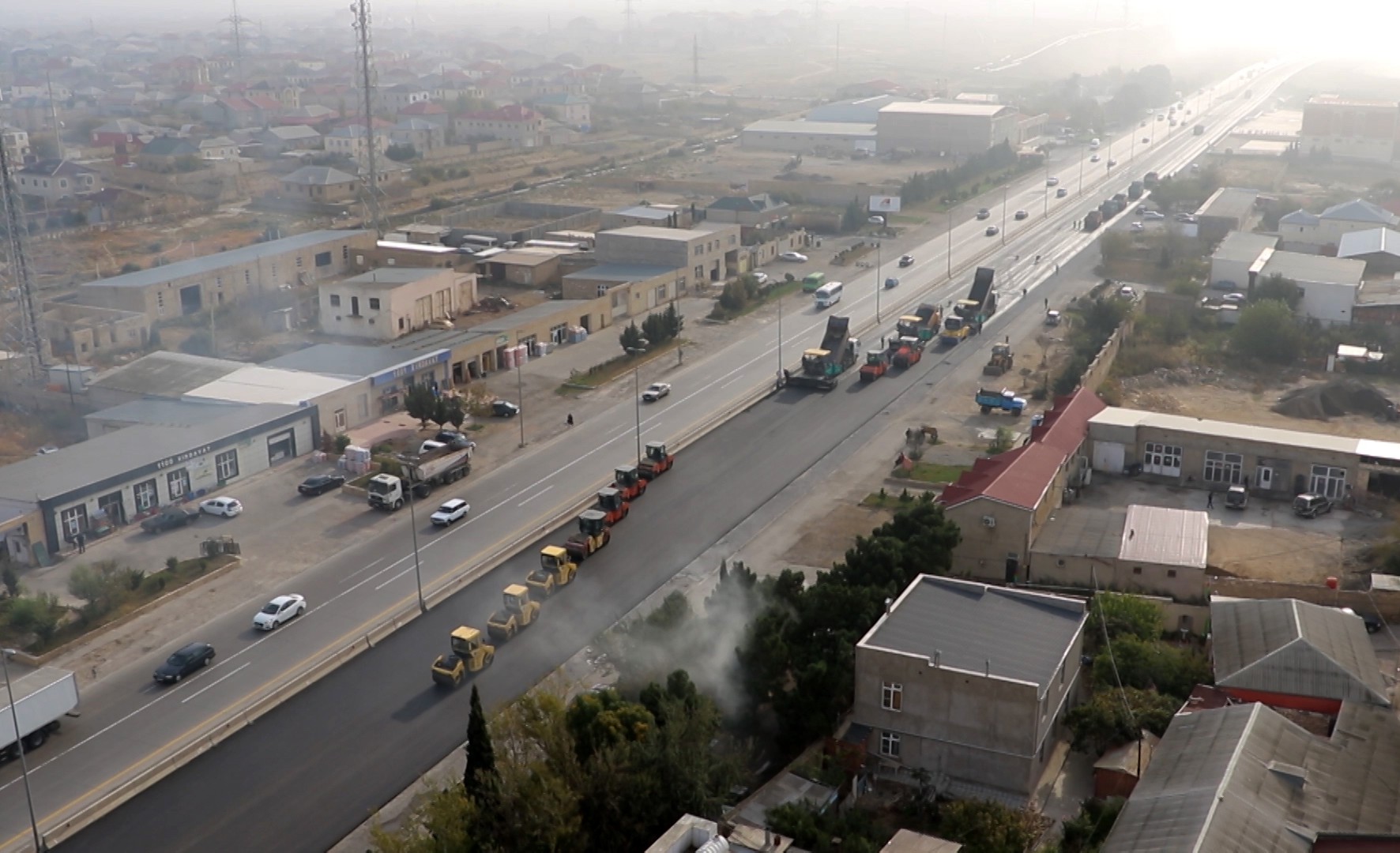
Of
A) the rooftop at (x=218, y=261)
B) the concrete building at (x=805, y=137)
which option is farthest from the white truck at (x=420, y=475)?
the concrete building at (x=805, y=137)

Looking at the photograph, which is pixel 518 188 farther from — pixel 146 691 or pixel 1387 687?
pixel 1387 687

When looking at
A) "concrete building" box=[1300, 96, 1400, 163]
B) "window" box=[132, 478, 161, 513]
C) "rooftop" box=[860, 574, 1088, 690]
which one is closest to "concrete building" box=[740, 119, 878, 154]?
"concrete building" box=[1300, 96, 1400, 163]

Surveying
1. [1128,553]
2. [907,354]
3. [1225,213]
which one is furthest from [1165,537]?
[1225,213]

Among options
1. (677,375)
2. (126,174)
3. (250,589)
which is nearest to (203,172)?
(126,174)

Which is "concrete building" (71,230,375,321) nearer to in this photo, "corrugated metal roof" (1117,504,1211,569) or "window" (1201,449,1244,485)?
"corrugated metal roof" (1117,504,1211,569)

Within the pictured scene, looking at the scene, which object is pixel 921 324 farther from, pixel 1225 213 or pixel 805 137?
pixel 805 137

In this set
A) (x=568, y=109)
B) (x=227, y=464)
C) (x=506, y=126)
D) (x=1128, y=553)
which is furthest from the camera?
(x=568, y=109)
